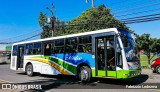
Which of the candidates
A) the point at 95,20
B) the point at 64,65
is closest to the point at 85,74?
the point at 64,65

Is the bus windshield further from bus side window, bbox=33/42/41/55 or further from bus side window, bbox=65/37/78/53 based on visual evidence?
bus side window, bbox=33/42/41/55

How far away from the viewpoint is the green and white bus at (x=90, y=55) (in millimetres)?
11781

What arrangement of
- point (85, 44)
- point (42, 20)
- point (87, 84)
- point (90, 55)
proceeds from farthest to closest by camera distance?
point (42, 20)
point (85, 44)
point (90, 55)
point (87, 84)

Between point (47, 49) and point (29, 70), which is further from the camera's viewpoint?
point (29, 70)

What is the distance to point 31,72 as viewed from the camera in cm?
1830

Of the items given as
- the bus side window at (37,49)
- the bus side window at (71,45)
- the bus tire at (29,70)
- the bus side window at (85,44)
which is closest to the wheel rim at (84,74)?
the bus side window at (85,44)

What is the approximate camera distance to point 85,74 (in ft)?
44.2

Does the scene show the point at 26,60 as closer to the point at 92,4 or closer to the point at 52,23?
the point at 52,23

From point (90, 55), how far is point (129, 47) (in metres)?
2.30

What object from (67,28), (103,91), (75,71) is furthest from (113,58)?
(67,28)

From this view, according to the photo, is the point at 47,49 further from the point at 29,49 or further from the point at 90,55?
the point at 90,55

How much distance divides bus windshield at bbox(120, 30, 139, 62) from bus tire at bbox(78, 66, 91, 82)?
2574 millimetres

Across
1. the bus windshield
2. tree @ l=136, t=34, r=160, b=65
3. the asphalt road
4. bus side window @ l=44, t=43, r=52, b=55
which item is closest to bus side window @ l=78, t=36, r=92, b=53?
the asphalt road

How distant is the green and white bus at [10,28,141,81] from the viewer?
38.7ft
